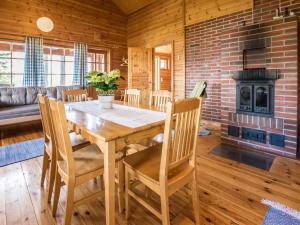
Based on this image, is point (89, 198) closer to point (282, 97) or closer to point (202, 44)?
point (282, 97)

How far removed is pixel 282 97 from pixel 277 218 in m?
1.68

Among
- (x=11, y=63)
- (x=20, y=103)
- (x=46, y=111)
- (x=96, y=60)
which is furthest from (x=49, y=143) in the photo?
(x=96, y=60)

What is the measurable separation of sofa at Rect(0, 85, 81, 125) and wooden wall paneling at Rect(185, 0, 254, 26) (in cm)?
331

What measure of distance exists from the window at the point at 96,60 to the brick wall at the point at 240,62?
2733 millimetres

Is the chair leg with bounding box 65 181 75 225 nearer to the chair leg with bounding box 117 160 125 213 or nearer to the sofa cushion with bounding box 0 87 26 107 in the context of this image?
the chair leg with bounding box 117 160 125 213

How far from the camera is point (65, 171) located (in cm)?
133

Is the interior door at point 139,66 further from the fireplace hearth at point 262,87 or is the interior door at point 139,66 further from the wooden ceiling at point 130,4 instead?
the fireplace hearth at point 262,87

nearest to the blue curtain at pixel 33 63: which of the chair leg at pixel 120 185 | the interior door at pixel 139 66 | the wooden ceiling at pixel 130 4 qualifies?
the interior door at pixel 139 66

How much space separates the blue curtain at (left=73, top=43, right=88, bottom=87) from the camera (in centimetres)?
519

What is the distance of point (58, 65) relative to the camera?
5148mm

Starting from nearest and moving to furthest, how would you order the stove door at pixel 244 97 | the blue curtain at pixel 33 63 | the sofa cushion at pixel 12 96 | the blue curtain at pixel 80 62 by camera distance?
the stove door at pixel 244 97 < the sofa cushion at pixel 12 96 < the blue curtain at pixel 33 63 < the blue curtain at pixel 80 62

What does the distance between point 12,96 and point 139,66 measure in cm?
311

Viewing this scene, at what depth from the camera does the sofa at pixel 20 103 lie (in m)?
3.59

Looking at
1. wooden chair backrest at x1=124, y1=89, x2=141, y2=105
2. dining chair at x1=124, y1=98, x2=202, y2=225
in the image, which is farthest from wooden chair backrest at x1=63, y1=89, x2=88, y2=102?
dining chair at x1=124, y1=98, x2=202, y2=225
